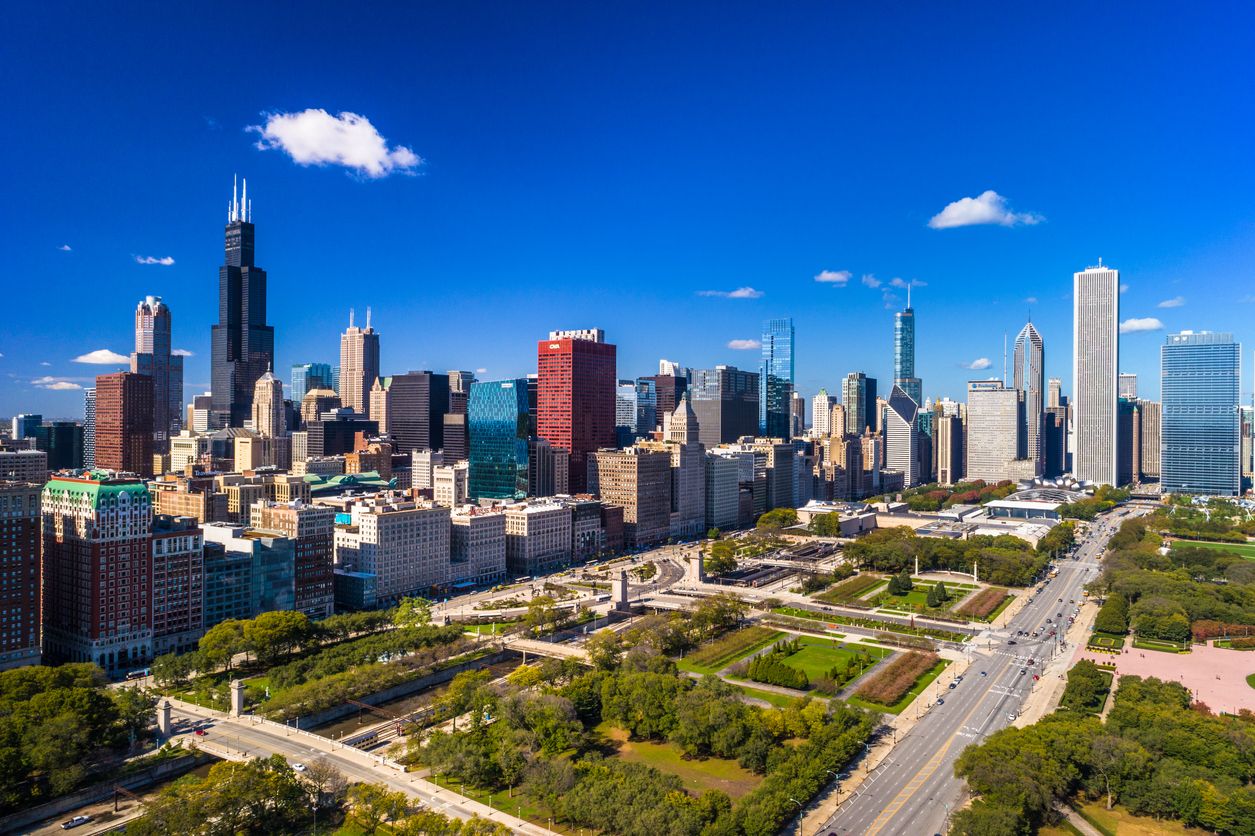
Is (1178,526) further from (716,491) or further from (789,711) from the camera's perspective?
(789,711)

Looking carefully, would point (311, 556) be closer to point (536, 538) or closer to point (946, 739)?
point (536, 538)

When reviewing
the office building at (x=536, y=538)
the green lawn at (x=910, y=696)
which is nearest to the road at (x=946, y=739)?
the green lawn at (x=910, y=696)

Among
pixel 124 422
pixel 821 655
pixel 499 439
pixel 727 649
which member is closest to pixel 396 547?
pixel 727 649

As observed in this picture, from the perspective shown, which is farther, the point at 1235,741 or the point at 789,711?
the point at 789,711

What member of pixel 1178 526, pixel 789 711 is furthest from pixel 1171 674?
pixel 1178 526

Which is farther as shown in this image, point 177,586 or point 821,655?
point 821,655

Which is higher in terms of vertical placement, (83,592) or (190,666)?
(83,592)
